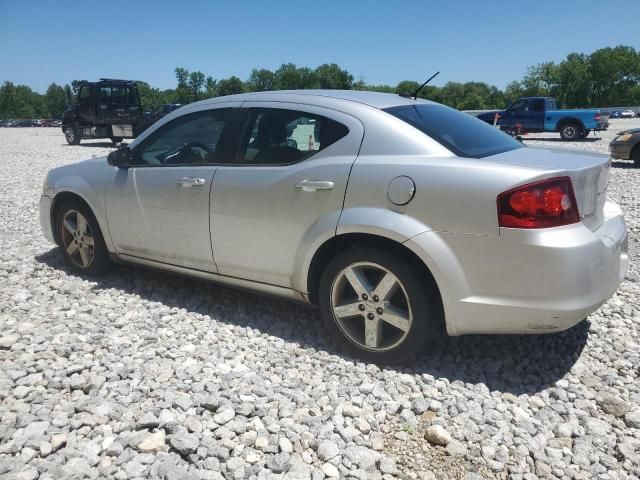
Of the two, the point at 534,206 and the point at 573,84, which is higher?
the point at 573,84

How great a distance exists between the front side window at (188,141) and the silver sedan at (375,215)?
0.04 feet

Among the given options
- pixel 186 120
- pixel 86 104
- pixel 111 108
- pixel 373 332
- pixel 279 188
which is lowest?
pixel 373 332

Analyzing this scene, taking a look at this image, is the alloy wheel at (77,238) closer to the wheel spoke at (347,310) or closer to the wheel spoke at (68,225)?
A: the wheel spoke at (68,225)

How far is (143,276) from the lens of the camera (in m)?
4.75

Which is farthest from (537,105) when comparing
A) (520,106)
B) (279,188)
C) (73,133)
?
(279,188)

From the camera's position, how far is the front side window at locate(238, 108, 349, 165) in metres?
3.21

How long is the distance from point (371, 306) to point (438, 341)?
0.69 metres

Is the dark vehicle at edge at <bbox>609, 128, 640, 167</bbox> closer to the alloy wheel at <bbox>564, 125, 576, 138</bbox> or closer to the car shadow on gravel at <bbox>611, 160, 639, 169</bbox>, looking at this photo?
the car shadow on gravel at <bbox>611, 160, 639, 169</bbox>

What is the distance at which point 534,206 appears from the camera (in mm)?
2514

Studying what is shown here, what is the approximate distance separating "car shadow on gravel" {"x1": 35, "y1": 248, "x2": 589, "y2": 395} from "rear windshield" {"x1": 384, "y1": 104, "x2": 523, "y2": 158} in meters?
1.25

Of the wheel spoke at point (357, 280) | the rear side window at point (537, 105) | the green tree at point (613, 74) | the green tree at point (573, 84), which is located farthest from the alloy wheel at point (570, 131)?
the green tree at point (613, 74)

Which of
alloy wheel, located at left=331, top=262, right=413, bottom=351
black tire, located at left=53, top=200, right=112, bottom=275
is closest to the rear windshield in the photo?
alloy wheel, located at left=331, top=262, right=413, bottom=351

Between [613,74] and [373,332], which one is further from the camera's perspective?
[613,74]

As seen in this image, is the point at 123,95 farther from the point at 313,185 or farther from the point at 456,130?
the point at 456,130
